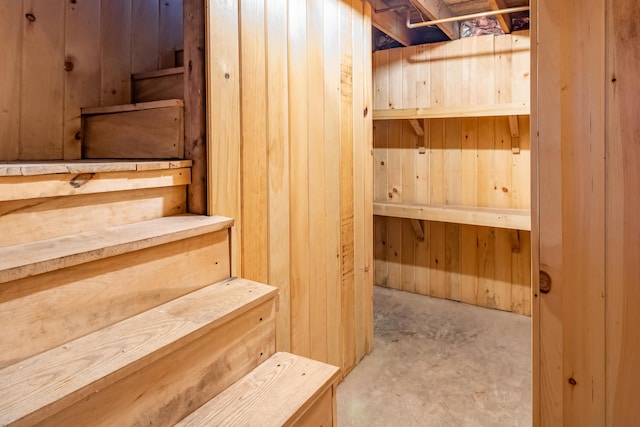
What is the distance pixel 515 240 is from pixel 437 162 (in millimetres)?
858

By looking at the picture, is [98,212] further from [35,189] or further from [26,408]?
[26,408]

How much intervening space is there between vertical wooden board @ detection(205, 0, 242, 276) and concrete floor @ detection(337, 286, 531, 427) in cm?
115

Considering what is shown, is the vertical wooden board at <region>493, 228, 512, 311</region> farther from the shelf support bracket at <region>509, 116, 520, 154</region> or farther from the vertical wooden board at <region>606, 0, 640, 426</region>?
the vertical wooden board at <region>606, 0, 640, 426</region>

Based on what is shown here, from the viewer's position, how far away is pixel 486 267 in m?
3.42

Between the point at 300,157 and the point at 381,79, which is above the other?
the point at 381,79

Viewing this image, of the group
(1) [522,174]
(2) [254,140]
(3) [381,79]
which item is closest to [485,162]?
(1) [522,174]

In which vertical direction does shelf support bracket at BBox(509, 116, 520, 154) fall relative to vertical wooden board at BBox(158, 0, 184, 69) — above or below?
below

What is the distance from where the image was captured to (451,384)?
2254 millimetres

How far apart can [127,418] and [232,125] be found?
37.8 inches

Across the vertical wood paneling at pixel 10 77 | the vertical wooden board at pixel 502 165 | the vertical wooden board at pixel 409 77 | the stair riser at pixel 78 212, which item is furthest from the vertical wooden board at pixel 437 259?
the vertical wood paneling at pixel 10 77

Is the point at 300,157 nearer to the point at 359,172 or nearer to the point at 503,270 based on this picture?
the point at 359,172

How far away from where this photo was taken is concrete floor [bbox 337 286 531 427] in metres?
1.99

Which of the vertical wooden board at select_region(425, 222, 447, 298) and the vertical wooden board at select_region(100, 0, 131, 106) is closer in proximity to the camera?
the vertical wooden board at select_region(100, 0, 131, 106)

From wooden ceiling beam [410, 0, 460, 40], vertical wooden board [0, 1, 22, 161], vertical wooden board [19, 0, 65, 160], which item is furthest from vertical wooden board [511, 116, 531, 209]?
vertical wooden board [0, 1, 22, 161]
